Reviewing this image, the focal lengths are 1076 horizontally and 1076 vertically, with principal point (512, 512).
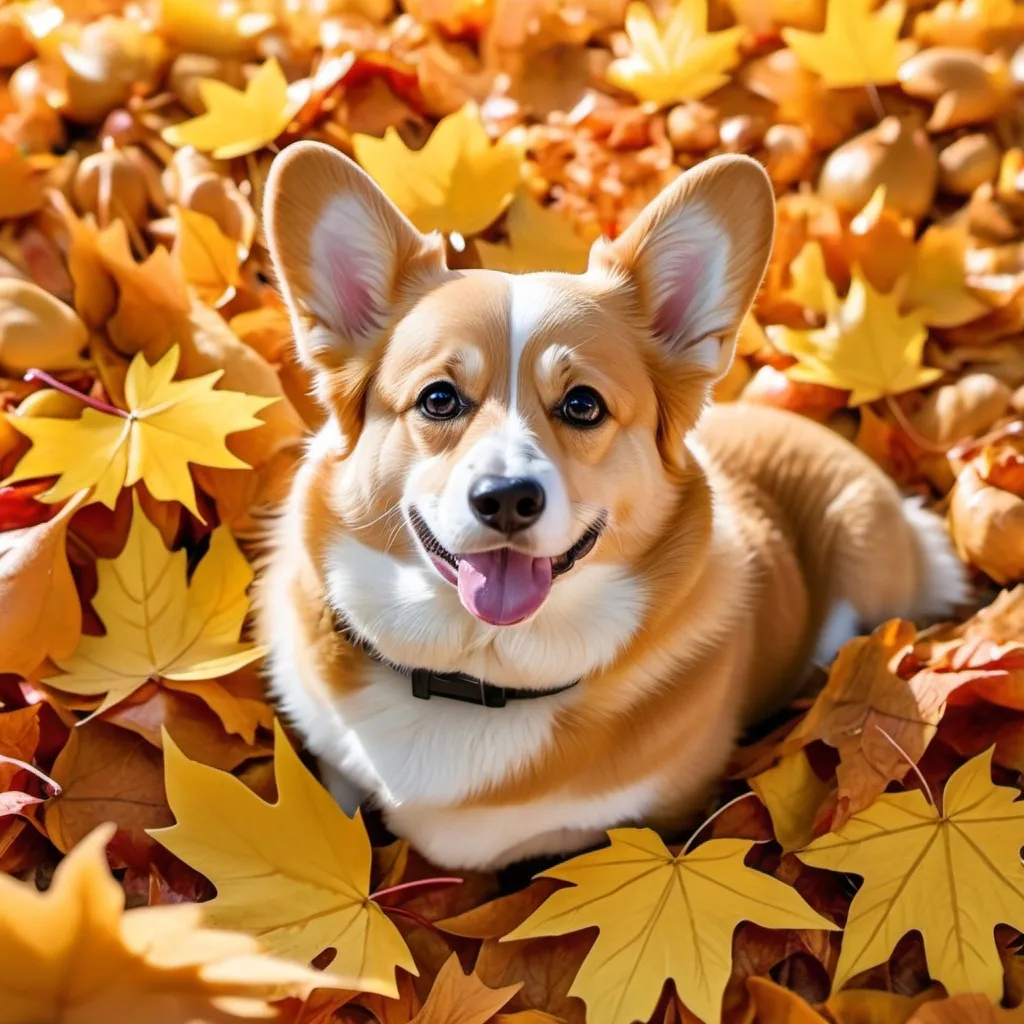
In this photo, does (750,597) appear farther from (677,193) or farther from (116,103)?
(116,103)

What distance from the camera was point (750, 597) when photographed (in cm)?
172

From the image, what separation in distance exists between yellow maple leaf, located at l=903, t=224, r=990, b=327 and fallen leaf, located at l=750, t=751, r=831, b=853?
3.47 ft

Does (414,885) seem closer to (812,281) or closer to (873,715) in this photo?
(873,715)

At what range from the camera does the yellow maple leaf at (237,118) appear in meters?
2.20

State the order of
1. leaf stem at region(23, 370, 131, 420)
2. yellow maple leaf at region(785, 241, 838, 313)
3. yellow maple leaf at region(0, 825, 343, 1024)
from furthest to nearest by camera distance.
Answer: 1. yellow maple leaf at region(785, 241, 838, 313)
2. leaf stem at region(23, 370, 131, 420)
3. yellow maple leaf at region(0, 825, 343, 1024)

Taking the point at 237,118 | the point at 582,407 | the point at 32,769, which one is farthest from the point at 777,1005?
the point at 237,118

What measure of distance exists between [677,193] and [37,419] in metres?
1.03

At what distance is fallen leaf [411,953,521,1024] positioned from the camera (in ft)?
4.42

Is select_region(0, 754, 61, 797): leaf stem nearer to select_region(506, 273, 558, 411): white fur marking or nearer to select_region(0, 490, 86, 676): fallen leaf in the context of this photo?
select_region(0, 490, 86, 676): fallen leaf

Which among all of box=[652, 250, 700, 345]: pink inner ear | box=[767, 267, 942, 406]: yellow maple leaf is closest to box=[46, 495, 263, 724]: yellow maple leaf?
box=[652, 250, 700, 345]: pink inner ear

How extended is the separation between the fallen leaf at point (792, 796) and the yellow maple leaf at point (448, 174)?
1162mm

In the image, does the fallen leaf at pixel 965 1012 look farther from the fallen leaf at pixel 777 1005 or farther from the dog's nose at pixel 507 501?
the dog's nose at pixel 507 501

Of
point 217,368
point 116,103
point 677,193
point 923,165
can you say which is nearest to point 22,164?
point 116,103

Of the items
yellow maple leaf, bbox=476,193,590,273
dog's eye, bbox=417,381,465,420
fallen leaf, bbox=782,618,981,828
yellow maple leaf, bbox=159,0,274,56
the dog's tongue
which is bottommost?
fallen leaf, bbox=782,618,981,828
